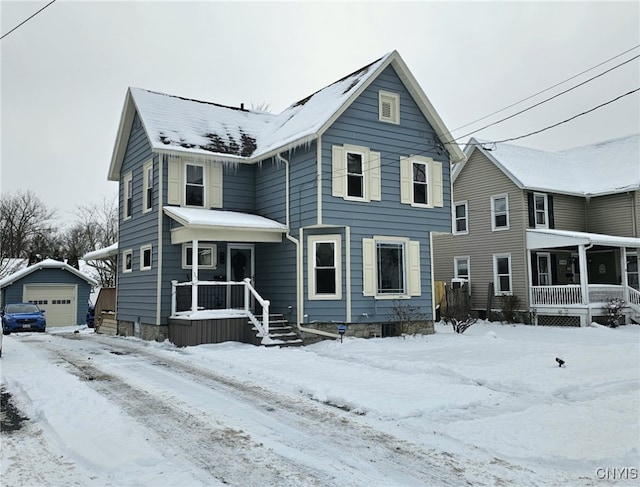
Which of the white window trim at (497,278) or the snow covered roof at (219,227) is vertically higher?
the snow covered roof at (219,227)

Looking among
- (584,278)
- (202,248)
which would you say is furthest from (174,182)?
(584,278)

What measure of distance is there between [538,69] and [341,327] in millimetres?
9683

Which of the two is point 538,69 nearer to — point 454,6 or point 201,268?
point 454,6

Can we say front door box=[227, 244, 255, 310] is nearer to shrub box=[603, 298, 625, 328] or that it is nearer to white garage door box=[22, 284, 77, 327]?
shrub box=[603, 298, 625, 328]

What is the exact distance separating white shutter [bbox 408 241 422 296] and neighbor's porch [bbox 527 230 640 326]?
780 centimetres

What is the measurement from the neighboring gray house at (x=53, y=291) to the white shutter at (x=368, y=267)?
20.9 metres

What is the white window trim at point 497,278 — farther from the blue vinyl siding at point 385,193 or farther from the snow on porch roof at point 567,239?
the blue vinyl siding at point 385,193

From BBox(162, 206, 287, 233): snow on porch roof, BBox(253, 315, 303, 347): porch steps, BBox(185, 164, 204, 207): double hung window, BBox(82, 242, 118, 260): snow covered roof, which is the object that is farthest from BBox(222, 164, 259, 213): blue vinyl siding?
BBox(82, 242, 118, 260): snow covered roof

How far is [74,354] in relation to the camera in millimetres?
13930

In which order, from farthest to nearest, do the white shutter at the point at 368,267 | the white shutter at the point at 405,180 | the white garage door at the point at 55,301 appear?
the white garage door at the point at 55,301 < the white shutter at the point at 405,180 < the white shutter at the point at 368,267

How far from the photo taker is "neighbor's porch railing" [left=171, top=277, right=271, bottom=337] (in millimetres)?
15406

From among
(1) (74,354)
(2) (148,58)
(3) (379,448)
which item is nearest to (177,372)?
(1) (74,354)

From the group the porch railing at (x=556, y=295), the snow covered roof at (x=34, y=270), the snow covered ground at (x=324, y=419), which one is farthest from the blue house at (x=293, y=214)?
the snow covered roof at (x=34, y=270)

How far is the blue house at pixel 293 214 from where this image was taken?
52.7 ft
